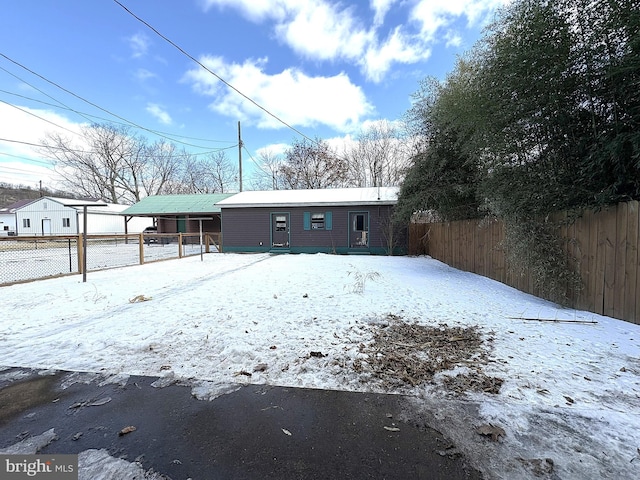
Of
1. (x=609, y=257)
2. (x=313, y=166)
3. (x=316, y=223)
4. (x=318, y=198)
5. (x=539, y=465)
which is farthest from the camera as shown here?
(x=313, y=166)

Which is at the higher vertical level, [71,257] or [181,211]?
[181,211]

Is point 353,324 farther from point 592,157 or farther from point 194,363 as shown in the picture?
point 592,157

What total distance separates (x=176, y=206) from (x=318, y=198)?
43.6 feet

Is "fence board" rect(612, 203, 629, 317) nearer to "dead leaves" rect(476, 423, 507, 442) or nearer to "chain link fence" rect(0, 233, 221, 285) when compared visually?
"dead leaves" rect(476, 423, 507, 442)

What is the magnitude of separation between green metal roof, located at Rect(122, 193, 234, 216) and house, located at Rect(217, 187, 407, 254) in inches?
259

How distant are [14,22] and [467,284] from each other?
12913mm

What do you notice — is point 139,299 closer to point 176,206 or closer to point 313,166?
point 176,206

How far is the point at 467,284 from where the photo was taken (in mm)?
→ 6676

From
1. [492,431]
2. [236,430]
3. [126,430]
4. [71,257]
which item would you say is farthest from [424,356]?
[71,257]

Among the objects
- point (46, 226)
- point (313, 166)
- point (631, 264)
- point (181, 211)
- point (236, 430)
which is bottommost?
point (236, 430)

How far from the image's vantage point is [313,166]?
87.9 ft

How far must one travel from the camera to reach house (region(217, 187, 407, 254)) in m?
13.4

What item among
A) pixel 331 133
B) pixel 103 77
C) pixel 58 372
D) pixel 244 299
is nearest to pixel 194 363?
pixel 58 372

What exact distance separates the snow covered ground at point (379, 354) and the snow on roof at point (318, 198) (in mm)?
7755
